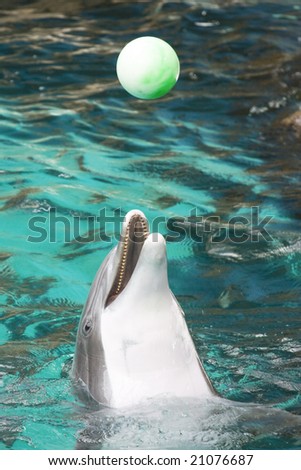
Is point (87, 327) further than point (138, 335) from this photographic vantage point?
Yes

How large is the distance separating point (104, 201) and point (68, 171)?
0.75 meters

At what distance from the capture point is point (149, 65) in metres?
Answer: 6.29

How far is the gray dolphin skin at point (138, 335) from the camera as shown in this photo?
185 inches

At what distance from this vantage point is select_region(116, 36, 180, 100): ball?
628 cm

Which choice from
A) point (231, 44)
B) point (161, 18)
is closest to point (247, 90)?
point (231, 44)

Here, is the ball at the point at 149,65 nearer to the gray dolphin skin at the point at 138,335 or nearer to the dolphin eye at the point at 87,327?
the gray dolphin skin at the point at 138,335

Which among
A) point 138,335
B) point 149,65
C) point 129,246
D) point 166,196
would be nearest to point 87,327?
point 138,335

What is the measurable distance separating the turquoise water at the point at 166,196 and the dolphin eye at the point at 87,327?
364mm

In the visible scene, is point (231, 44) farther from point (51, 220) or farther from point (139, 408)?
point (139, 408)

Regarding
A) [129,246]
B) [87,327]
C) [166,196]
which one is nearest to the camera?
[129,246]

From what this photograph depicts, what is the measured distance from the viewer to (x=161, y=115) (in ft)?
34.6

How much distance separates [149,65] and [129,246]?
1959mm

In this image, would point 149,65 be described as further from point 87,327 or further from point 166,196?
point 166,196

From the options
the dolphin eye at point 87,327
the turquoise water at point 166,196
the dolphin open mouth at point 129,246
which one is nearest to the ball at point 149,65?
the turquoise water at point 166,196
